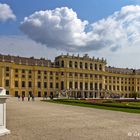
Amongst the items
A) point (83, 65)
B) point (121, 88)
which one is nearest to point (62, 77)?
point (83, 65)

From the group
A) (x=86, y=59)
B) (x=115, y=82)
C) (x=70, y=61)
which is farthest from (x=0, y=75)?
(x=115, y=82)

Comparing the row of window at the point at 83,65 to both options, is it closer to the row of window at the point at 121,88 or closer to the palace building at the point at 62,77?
the palace building at the point at 62,77

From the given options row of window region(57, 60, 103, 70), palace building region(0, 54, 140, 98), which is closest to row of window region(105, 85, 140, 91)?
palace building region(0, 54, 140, 98)

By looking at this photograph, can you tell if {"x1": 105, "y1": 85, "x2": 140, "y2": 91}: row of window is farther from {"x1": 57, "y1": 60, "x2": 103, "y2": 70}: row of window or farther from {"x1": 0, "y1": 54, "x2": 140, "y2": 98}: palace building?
{"x1": 57, "y1": 60, "x2": 103, "y2": 70}: row of window

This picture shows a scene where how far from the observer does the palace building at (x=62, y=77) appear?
87125mm

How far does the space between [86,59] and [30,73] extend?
24299 millimetres

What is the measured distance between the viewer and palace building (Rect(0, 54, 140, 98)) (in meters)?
87.1

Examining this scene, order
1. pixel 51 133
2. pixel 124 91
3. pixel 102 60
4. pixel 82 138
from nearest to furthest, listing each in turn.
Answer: pixel 82 138 → pixel 51 133 → pixel 102 60 → pixel 124 91

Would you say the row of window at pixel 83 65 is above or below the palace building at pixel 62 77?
above

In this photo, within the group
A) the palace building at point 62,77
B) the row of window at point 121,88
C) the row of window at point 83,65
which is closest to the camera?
the palace building at point 62,77

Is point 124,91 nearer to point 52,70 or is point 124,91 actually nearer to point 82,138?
point 52,70

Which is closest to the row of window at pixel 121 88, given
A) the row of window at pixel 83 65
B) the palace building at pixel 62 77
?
the palace building at pixel 62 77

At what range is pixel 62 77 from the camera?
96.8 metres

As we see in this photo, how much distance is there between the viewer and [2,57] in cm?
8644
